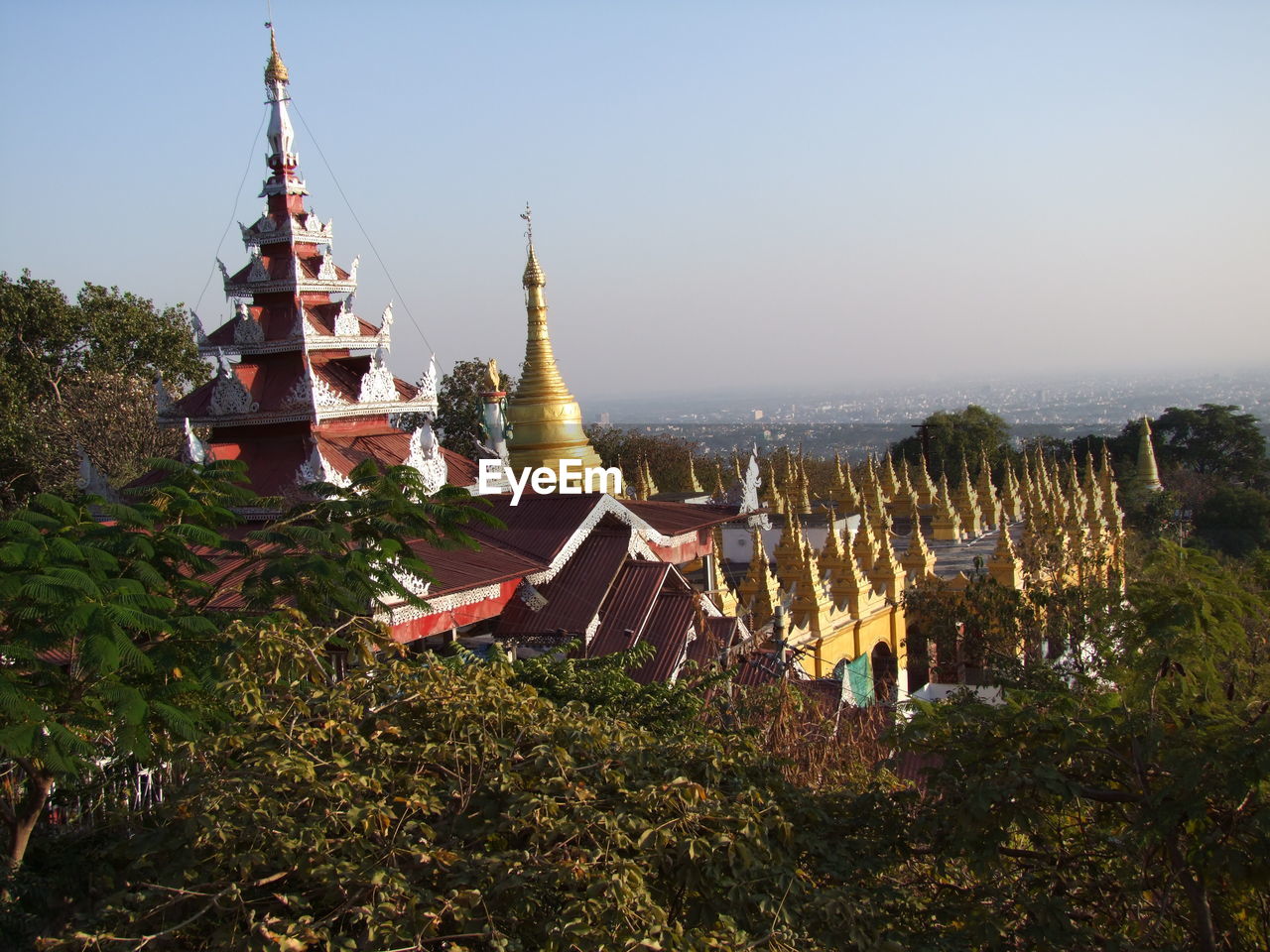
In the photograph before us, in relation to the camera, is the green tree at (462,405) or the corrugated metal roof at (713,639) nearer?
the corrugated metal roof at (713,639)

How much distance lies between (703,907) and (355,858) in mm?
1546

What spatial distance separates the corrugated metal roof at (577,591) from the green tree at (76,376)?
17.1 meters

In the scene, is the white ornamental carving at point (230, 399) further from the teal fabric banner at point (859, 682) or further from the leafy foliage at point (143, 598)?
the teal fabric banner at point (859, 682)

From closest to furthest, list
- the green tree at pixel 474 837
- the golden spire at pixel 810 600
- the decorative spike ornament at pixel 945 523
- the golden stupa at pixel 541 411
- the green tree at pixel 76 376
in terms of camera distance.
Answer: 1. the green tree at pixel 474 837
2. the golden spire at pixel 810 600
3. the golden stupa at pixel 541 411
4. the green tree at pixel 76 376
5. the decorative spike ornament at pixel 945 523

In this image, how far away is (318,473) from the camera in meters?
12.7

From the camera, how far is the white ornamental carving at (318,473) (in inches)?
499

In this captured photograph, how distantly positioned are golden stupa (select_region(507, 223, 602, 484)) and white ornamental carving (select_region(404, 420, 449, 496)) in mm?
6303

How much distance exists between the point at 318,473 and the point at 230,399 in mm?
1633

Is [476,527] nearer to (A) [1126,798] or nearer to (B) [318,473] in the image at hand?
(B) [318,473]

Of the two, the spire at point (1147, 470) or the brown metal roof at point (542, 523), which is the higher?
the brown metal roof at point (542, 523)

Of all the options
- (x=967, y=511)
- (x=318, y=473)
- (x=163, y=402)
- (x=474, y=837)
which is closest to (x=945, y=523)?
(x=967, y=511)

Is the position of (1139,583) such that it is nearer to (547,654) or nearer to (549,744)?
(549,744)

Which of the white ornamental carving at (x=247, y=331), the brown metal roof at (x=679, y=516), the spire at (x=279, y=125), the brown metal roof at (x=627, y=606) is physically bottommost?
the brown metal roof at (x=627, y=606)

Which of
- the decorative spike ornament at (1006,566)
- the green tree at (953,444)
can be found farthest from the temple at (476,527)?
the green tree at (953,444)
